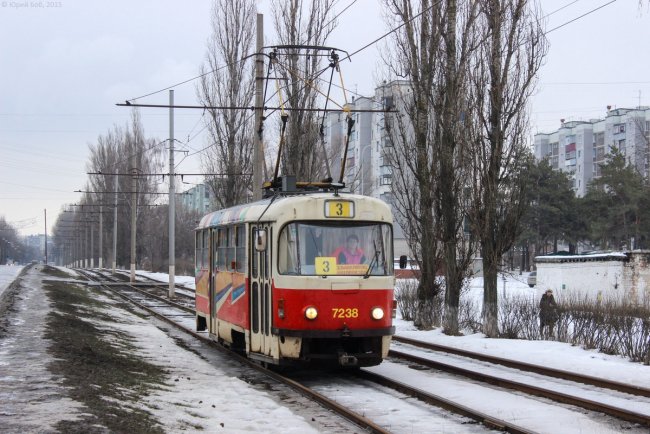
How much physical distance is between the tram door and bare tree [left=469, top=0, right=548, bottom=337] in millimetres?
8602

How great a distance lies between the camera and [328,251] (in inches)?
490

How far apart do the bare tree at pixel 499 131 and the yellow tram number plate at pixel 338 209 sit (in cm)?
859

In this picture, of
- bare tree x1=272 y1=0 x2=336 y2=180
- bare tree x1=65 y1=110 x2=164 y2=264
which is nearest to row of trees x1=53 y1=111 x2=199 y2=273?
bare tree x1=65 y1=110 x2=164 y2=264

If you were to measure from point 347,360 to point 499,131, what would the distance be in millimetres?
10408

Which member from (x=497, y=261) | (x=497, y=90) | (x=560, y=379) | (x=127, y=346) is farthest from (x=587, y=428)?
(x=497, y=90)

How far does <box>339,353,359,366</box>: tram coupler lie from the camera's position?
12.1m

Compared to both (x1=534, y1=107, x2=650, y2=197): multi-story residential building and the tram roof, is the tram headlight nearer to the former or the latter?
the tram roof

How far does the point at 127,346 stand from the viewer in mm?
16922

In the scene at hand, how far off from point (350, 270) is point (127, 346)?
654 cm

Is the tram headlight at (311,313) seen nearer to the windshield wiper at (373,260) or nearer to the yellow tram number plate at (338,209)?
the windshield wiper at (373,260)

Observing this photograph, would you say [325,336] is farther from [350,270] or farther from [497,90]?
[497,90]

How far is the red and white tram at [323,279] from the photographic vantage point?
39.9 ft

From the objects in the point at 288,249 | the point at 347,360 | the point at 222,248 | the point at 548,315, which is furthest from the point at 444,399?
the point at 548,315

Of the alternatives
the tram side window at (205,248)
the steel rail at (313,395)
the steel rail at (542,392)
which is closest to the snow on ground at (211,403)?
the steel rail at (313,395)
